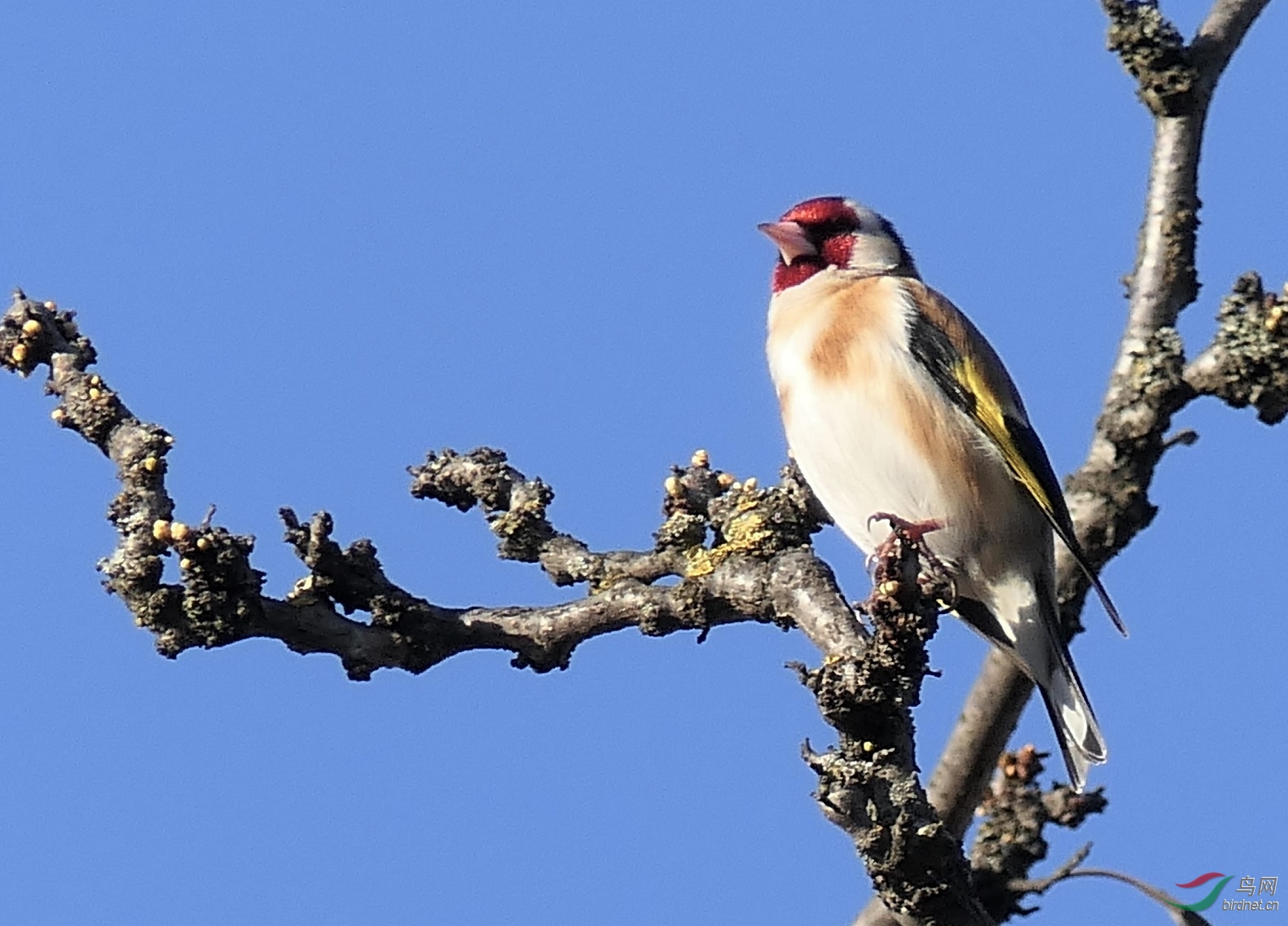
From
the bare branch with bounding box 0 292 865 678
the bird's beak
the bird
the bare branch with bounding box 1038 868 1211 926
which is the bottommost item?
the bare branch with bounding box 1038 868 1211 926

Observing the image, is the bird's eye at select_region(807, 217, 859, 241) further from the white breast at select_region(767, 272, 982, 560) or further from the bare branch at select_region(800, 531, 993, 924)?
the bare branch at select_region(800, 531, 993, 924)

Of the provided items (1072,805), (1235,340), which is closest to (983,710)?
(1072,805)

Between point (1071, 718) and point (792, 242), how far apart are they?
2033 mm

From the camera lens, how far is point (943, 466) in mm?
5324

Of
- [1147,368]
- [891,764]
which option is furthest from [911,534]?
[1147,368]

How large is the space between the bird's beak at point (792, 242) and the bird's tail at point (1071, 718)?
183 centimetres

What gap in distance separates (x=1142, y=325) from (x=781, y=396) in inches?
43.0

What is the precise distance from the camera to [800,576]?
437cm

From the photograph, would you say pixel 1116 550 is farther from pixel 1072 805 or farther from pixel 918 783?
pixel 918 783

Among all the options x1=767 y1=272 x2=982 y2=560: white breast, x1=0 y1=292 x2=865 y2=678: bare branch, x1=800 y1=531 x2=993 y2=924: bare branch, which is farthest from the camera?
x1=767 y1=272 x2=982 y2=560: white breast

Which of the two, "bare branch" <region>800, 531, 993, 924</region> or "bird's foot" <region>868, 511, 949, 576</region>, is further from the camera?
"bird's foot" <region>868, 511, 949, 576</region>

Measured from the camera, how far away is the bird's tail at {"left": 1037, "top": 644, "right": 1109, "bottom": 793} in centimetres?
512

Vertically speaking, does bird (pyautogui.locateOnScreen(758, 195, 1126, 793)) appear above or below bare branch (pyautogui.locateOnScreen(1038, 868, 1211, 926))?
above

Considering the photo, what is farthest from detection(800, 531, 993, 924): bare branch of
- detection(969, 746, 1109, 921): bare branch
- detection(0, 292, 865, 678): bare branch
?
detection(969, 746, 1109, 921): bare branch
